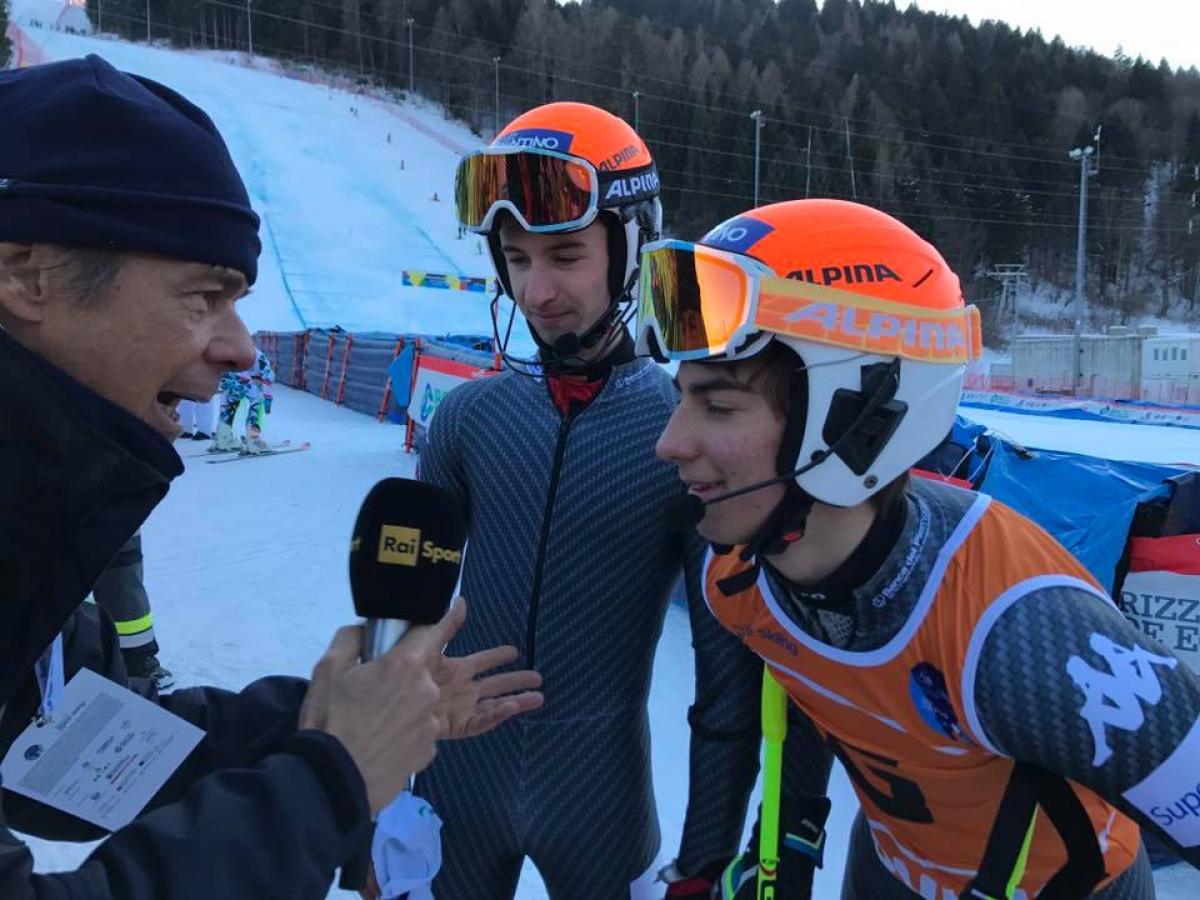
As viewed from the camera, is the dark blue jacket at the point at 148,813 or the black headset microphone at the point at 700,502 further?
the black headset microphone at the point at 700,502

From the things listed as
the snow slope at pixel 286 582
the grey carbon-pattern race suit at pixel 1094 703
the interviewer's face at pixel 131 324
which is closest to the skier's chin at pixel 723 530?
the grey carbon-pattern race suit at pixel 1094 703

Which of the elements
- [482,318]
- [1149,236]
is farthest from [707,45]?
[482,318]

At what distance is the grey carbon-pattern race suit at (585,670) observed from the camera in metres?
1.90

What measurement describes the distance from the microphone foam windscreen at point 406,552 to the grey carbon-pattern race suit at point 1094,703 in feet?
2.92

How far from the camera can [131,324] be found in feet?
3.53

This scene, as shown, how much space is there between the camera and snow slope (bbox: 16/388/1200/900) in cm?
392

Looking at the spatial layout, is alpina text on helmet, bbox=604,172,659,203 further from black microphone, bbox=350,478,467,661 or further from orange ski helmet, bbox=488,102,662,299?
black microphone, bbox=350,478,467,661

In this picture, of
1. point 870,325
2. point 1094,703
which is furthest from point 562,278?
point 1094,703

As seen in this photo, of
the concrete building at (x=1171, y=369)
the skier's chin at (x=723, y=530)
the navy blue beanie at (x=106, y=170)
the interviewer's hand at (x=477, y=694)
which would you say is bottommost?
the concrete building at (x=1171, y=369)

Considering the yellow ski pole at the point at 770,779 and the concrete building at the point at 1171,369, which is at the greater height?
the yellow ski pole at the point at 770,779

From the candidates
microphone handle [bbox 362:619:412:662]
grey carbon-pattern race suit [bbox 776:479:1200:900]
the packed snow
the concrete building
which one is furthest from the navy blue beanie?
the concrete building

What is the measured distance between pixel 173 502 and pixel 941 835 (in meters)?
8.81

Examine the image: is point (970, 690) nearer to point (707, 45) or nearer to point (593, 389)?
point (593, 389)

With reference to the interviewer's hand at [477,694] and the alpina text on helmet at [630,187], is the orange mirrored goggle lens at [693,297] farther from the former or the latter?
the interviewer's hand at [477,694]
